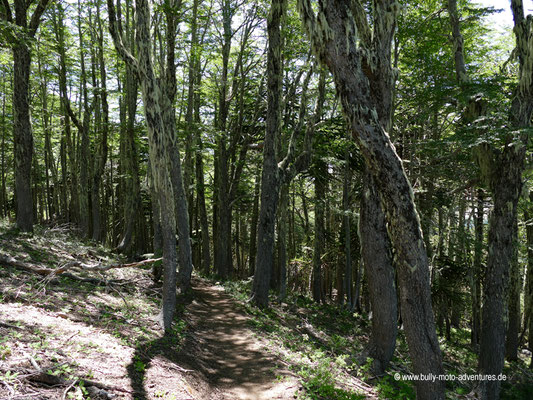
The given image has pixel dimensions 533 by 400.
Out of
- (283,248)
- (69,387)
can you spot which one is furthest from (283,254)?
(69,387)

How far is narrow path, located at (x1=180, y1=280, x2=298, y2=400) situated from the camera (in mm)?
5484

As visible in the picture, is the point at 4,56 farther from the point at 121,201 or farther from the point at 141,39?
the point at 141,39

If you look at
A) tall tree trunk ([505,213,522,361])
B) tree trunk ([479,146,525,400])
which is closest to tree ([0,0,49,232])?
tree trunk ([479,146,525,400])

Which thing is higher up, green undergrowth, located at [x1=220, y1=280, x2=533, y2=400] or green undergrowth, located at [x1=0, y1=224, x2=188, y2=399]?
green undergrowth, located at [x1=0, y1=224, x2=188, y2=399]

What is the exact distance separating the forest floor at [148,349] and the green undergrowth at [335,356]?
0.03 meters

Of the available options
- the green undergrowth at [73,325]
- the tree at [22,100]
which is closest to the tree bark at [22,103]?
the tree at [22,100]

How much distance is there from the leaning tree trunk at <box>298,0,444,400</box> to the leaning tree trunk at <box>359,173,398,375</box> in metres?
1.93

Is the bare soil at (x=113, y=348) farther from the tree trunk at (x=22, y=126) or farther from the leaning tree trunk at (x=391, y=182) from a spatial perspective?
the leaning tree trunk at (x=391, y=182)

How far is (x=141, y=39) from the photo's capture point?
21.1ft

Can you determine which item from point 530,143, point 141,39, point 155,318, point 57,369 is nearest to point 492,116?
point 530,143

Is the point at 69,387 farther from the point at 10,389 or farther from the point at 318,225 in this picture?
the point at 318,225

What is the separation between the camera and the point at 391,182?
14.4ft

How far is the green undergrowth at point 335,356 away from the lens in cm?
569

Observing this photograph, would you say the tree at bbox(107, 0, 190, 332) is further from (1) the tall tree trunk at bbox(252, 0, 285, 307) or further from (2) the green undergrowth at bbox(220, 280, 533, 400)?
(1) the tall tree trunk at bbox(252, 0, 285, 307)
